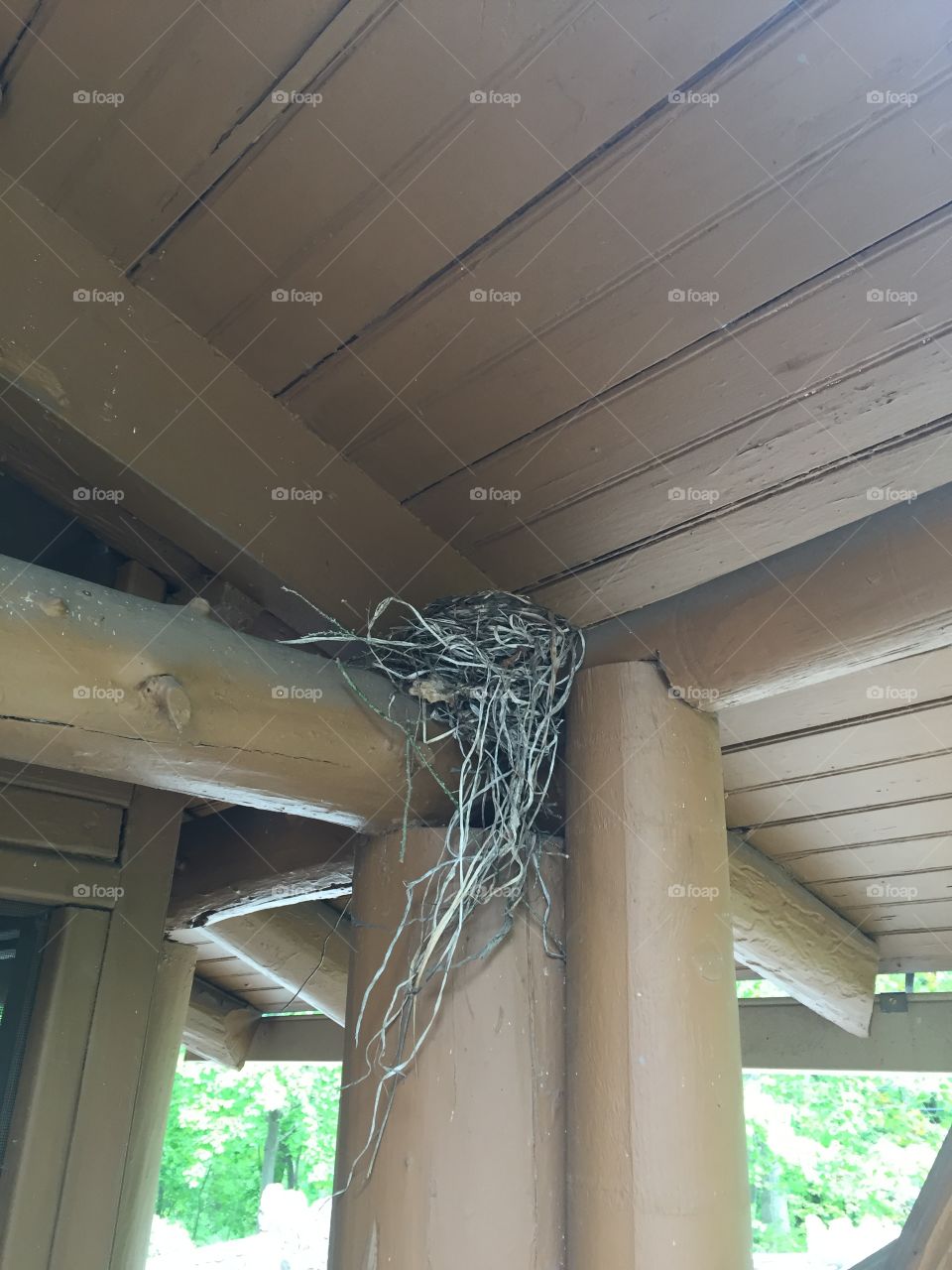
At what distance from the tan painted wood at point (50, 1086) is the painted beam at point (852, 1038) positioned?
3.98ft

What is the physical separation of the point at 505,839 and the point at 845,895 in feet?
3.14

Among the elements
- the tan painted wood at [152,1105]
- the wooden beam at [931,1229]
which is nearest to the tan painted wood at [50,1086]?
the tan painted wood at [152,1105]

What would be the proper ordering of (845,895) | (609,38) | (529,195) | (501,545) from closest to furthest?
(609,38)
(529,195)
(501,545)
(845,895)

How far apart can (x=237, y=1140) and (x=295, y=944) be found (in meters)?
8.16

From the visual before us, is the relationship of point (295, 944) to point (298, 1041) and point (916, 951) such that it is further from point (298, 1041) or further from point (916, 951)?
point (916, 951)

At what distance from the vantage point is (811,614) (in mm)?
1031

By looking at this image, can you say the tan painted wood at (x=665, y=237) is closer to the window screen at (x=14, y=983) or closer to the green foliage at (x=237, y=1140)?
the window screen at (x=14, y=983)

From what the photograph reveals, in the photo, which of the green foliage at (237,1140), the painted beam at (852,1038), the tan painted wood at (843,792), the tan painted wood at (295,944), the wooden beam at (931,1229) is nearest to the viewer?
the wooden beam at (931,1229)

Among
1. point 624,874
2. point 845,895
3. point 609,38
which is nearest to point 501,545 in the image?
point 624,874

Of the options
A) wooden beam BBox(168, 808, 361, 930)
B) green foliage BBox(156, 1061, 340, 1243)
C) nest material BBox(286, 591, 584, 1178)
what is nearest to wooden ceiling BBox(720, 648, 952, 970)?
nest material BBox(286, 591, 584, 1178)

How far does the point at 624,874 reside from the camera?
3.50 feet

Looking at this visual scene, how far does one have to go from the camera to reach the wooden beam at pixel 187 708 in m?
0.90

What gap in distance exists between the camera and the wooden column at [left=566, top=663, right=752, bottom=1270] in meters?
0.94

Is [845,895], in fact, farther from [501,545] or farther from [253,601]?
[253,601]
